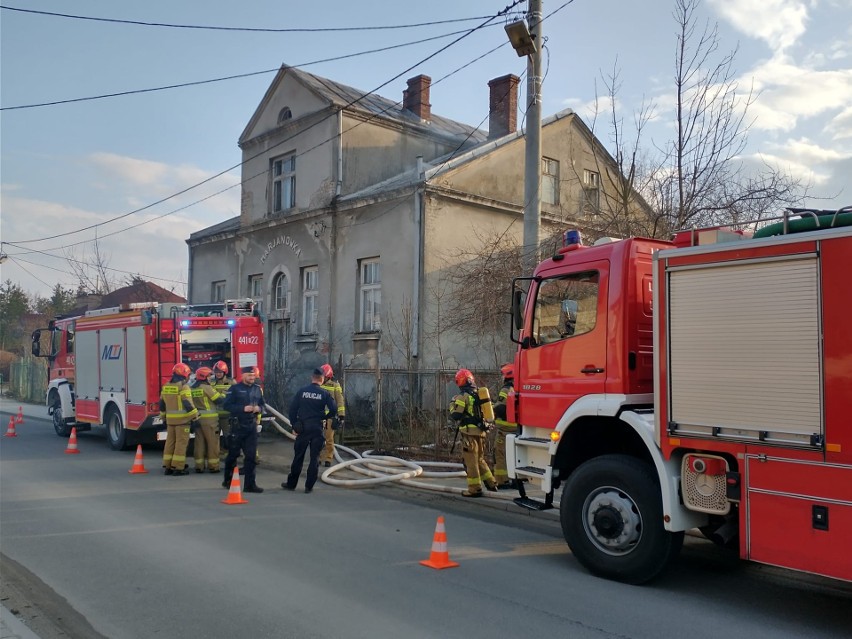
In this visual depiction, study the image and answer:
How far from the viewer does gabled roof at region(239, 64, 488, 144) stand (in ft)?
67.2

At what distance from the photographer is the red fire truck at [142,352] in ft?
44.1

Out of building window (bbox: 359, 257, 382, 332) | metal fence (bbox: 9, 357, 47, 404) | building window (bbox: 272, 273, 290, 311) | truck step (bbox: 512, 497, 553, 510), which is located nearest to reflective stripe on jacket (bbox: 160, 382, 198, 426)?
truck step (bbox: 512, 497, 553, 510)

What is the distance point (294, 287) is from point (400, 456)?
30.8 ft

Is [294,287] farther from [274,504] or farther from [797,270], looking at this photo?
[797,270]

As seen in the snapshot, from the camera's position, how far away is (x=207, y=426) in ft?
37.1

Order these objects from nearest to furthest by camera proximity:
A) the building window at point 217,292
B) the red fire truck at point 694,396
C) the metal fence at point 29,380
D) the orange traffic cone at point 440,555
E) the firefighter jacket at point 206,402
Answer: the red fire truck at point 694,396, the orange traffic cone at point 440,555, the firefighter jacket at point 206,402, the building window at point 217,292, the metal fence at point 29,380

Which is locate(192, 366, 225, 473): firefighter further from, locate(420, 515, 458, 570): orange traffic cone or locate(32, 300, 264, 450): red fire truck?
locate(420, 515, 458, 570): orange traffic cone

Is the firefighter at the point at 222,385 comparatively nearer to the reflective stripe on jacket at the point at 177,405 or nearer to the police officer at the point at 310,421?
the reflective stripe on jacket at the point at 177,405

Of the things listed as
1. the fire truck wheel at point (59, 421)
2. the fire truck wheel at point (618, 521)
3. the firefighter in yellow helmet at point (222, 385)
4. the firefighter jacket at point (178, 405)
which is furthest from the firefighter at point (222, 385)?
the fire truck wheel at point (618, 521)

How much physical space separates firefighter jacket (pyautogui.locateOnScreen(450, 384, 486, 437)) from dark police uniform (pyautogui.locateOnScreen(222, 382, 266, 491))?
2931 millimetres

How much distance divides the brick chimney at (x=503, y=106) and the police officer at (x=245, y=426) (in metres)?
14.3

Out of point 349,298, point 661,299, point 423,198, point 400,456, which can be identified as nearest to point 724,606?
point 661,299

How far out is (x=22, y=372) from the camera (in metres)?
33.3

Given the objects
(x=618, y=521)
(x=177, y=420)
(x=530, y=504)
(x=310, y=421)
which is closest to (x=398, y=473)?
(x=310, y=421)
